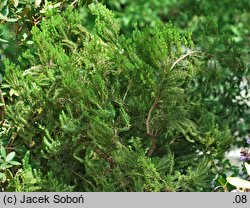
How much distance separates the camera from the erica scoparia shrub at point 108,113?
11.8ft

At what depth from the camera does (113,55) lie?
372 cm

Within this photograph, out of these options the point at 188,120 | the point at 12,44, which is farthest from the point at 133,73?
the point at 12,44

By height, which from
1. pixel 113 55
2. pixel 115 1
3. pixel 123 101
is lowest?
pixel 115 1

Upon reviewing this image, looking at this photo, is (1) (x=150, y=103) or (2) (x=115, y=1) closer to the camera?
(1) (x=150, y=103)

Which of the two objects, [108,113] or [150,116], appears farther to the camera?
[150,116]

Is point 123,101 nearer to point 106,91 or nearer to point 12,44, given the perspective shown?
point 106,91

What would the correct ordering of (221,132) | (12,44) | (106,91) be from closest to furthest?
(106,91) < (221,132) < (12,44)

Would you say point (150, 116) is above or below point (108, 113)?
below

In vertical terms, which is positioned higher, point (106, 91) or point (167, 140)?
point (106, 91)

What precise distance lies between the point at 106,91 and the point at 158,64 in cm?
32

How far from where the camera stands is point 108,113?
3.52 metres

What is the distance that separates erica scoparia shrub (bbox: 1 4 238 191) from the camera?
3588 millimetres
